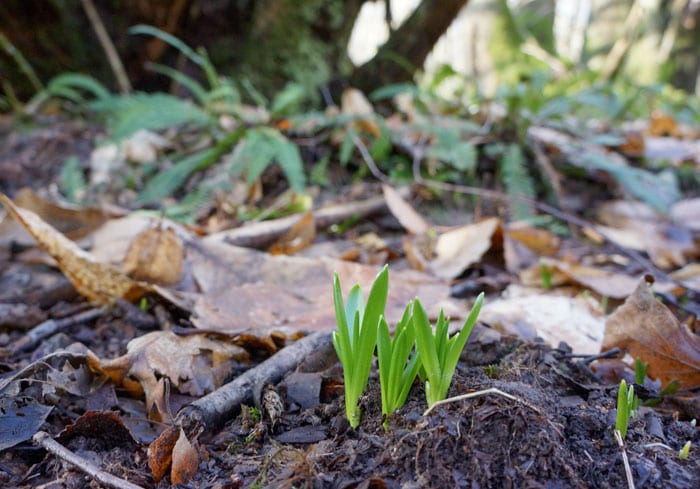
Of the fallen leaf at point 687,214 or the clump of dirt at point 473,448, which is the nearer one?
the clump of dirt at point 473,448

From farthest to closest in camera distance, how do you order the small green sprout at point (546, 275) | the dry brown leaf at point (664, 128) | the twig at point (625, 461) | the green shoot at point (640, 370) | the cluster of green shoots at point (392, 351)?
1. the dry brown leaf at point (664, 128)
2. the small green sprout at point (546, 275)
3. the green shoot at point (640, 370)
4. the cluster of green shoots at point (392, 351)
5. the twig at point (625, 461)

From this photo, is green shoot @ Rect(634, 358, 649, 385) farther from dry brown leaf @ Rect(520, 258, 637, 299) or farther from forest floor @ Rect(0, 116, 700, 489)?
dry brown leaf @ Rect(520, 258, 637, 299)

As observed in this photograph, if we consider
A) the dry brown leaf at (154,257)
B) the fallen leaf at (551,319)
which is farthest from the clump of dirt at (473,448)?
the dry brown leaf at (154,257)

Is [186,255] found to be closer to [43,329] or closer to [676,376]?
[43,329]

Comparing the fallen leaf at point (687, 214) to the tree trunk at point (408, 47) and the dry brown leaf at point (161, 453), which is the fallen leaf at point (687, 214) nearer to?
the tree trunk at point (408, 47)

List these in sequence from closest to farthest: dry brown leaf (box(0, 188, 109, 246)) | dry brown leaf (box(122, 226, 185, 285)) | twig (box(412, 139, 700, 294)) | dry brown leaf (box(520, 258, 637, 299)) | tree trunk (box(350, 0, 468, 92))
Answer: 1. dry brown leaf (box(122, 226, 185, 285))
2. dry brown leaf (box(520, 258, 637, 299))
3. dry brown leaf (box(0, 188, 109, 246))
4. twig (box(412, 139, 700, 294))
5. tree trunk (box(350, 0, 468, 92))

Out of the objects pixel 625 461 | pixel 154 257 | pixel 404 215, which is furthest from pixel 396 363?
pixel 404 215

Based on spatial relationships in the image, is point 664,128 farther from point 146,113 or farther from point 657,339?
point 146,113

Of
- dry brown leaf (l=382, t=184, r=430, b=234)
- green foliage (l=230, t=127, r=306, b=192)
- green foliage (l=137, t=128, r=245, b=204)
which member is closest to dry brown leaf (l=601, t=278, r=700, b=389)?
dry brown leaf (l=382, t=184, r=430, b=234)
